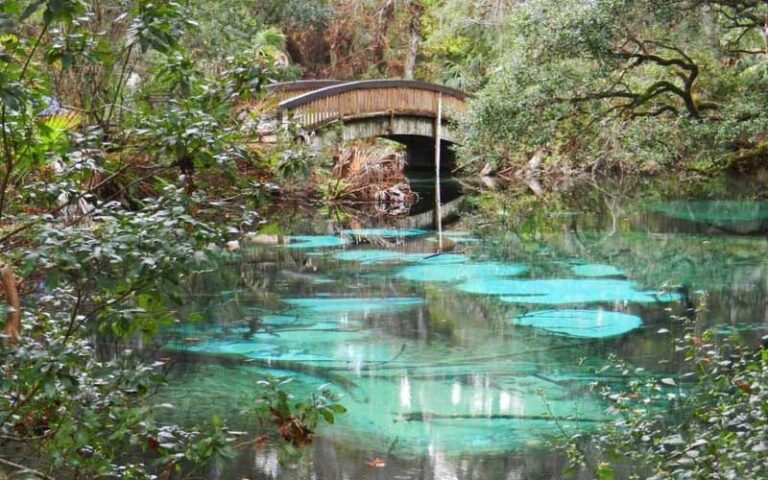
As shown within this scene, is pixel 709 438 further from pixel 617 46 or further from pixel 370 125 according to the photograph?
pixel 370 125

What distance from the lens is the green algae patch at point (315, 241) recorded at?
14618mm

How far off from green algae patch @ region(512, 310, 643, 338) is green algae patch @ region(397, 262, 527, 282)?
81.6 inches

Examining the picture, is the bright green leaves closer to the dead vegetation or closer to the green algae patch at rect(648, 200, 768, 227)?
the green algae patch at rect(648, 200, 768, 227)

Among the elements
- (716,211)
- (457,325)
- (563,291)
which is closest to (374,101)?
(716,211)

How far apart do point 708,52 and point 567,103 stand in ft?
8.78

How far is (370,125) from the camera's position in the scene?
22.0 m

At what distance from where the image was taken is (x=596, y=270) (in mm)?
12359

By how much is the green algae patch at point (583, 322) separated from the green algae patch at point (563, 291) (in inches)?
22.1

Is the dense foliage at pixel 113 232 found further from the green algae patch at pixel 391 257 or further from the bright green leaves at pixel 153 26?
the green algae patch at pixel 391 257

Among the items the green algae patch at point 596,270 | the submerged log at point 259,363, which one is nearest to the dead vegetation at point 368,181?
the green algae patch at point 596,270

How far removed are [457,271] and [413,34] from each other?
870 inches

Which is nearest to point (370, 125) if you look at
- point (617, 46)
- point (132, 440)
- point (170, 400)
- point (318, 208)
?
point (318, 208)

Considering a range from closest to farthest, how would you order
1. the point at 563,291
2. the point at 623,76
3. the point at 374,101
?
the point at 563,291 → the point at 623,76 → the point at 374,101

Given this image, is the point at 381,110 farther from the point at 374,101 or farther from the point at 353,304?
the point at 353,304
